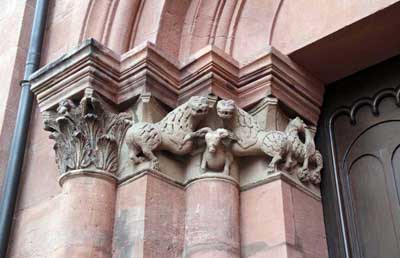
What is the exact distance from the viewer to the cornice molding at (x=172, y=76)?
2.78 meters

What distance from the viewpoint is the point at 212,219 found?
2549 mm

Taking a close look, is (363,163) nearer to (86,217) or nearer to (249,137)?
(249,137)

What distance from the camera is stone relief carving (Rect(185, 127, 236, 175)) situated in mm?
2627

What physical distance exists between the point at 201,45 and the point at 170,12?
0.72ft

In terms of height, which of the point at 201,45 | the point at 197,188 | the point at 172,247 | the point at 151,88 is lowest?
the point at 172,247

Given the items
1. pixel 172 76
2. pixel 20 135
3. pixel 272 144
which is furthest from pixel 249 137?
pixel 20 135

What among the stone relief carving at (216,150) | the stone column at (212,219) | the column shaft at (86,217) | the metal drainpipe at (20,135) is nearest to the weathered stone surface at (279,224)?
the stone column at (212,219)

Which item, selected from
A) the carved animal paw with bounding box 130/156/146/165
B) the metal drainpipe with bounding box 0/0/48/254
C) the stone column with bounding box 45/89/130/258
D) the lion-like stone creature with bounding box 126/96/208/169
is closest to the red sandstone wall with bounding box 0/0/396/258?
the metal drainpipe with bounding box 0/0/48/254

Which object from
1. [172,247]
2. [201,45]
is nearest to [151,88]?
[201,45]

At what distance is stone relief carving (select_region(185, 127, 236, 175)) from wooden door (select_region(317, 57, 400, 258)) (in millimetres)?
484

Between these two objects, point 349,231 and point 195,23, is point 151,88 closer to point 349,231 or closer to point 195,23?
point 195,23

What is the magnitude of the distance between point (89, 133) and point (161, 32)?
0.66m

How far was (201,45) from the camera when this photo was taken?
3.17m

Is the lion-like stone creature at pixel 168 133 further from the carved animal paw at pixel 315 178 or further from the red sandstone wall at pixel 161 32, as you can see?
the carved animal paw at pixel 315 178
